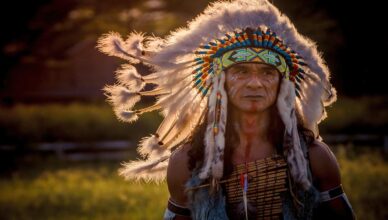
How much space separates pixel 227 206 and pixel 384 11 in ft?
33.3

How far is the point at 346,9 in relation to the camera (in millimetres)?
12617

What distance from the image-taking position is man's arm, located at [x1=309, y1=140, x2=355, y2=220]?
3443 mm

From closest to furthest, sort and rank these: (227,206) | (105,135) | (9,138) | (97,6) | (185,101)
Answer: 1. (227,206)
2. (185,101)
3. (9,138)
4. (105,135)
5. (97,6)

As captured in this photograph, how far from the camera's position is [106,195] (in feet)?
31.7

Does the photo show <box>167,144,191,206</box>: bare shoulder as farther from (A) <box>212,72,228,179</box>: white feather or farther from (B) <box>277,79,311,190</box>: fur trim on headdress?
(B) <box>277,79,311,190</box>: fur trim on headdress

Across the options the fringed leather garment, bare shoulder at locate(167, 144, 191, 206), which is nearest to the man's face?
the fringed leather garment

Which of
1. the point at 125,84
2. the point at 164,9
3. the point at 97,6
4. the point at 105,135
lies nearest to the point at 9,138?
the point at 105,135

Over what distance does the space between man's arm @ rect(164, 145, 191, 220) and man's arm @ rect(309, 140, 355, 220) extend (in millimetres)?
647

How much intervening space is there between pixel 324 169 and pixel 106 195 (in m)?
6.53

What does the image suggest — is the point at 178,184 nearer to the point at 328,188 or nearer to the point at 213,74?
the point at 213,74

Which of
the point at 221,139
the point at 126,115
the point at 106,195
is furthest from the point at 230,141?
the point at 106,195

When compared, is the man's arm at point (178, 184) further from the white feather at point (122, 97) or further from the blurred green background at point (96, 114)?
the blurred green background at point (96, 114)

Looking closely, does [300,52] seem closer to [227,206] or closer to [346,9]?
[227,206]

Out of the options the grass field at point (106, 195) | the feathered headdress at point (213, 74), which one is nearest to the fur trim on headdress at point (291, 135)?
the feathered headdress at point (213, 74)
